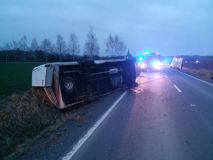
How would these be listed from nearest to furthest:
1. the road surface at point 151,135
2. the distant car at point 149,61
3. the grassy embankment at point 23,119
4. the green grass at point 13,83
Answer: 1. the road surface at point 151,135
2. the grassy embankment at point 23,119
3. the green grass at point 13,83
4. the distant car at point 149,61

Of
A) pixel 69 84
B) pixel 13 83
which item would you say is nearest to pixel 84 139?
pixel 69 84

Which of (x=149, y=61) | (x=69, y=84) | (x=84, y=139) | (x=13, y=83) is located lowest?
(x=13, y=83)

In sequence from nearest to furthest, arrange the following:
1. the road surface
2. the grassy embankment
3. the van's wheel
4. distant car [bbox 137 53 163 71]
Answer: the road surface
the grassy embankment
the van's wheel
distant car [bbox 137 53 163 71]

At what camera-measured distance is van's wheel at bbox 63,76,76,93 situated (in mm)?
14364

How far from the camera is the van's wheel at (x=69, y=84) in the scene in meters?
14.4

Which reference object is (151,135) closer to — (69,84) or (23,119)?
(23,119)

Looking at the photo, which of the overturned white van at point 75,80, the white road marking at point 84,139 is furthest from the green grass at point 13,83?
the white road marking at point 84,139

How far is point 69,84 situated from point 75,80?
0.80 metres

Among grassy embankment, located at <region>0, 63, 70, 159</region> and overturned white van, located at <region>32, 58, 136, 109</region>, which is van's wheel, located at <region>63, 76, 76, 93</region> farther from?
grassy embankment, located at <region>0, 63, 70, 159</region>

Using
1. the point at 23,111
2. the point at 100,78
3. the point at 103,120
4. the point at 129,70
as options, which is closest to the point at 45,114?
the point at 23,111

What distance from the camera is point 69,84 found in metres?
14.6

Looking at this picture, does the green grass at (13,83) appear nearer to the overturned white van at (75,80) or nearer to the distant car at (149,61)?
the overturned white van at (75,80)

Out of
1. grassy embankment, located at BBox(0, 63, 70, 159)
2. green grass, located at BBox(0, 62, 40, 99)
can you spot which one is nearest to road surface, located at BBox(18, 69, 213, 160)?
grassy embankment, located at BBox(0, 63, 70, 159)

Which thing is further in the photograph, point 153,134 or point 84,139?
point 153,134
